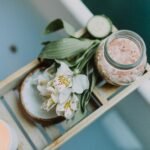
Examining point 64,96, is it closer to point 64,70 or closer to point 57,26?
point 64,70

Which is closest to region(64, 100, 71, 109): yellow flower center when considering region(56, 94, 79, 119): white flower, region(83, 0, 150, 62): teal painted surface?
region(56, 94, 79, 119): white flower

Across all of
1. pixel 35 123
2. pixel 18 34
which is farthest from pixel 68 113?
pixel 18 34

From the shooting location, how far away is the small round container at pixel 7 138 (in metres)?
0.80

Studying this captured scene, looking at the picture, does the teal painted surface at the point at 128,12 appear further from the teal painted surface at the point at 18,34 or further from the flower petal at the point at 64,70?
the flower petal at the point at 64,70

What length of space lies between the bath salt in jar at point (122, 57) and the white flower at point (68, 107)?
0.28 feet

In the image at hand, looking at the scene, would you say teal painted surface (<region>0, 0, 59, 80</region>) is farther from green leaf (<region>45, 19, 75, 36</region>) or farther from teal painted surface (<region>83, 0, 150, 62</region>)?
green leaf (<region>45, 19, 75, 36</region>)

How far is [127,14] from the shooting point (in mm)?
1155

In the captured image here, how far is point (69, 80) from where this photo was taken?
76 centimetres

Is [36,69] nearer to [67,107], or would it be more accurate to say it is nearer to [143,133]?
[67,107]

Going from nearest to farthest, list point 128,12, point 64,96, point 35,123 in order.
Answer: point 64,96
point 35,123
point 128,12

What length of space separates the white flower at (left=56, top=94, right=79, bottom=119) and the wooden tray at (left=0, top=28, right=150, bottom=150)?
43 millimetres

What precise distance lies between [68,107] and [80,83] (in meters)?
0.05

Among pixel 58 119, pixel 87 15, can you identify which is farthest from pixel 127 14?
pixel 58 119

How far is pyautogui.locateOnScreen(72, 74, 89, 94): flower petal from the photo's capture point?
773mm
